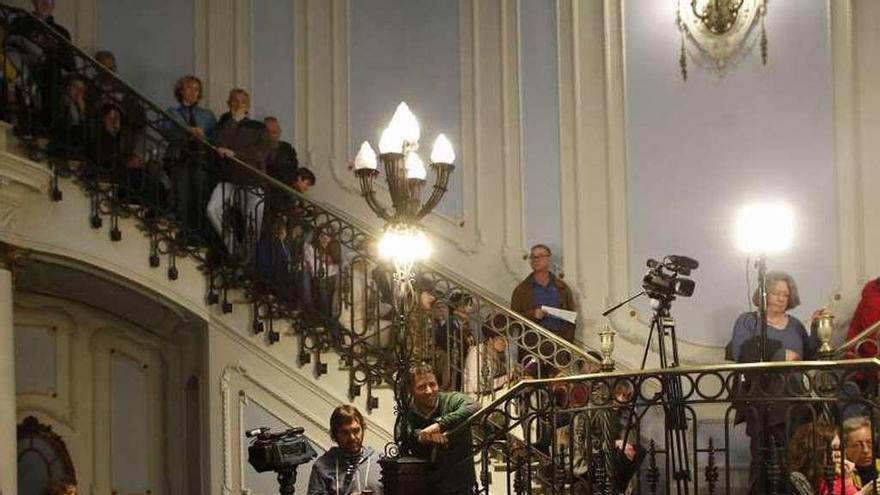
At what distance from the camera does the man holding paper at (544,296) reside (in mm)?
10766

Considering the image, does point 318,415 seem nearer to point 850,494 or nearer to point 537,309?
point 537,309

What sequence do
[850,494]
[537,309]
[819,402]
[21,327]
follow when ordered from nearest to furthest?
[819,402], [850,494], [537,309], [21,327]

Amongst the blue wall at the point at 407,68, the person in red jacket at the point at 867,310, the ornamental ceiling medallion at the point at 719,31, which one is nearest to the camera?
the person in red jacket at the point at 867,310

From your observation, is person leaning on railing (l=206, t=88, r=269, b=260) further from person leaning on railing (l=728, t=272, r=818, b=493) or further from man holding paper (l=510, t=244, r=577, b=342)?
person leaning on railing (l=728, t=272, r=818, b=493)

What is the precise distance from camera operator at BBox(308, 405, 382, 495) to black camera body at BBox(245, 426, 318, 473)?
0.74ft

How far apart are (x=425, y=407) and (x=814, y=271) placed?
185 inches

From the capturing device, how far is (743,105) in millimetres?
11477

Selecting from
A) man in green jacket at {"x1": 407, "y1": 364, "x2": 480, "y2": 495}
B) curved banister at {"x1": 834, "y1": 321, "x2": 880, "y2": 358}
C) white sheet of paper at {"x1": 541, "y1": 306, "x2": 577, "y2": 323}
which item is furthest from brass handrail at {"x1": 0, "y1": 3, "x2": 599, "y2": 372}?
man in green jacket at {"x1": 407, "y1": 364, "x2": 480, "y2": 495}

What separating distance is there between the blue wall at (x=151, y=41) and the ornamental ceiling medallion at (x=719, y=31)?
4328 millimetres

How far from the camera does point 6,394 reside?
31.5ft

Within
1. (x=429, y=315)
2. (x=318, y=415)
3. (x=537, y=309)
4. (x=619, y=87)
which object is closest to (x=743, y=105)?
(x=619, y=87)

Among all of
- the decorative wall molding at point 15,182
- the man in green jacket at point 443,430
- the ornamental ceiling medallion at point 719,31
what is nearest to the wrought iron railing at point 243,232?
the decorative wall molding at point 15,182

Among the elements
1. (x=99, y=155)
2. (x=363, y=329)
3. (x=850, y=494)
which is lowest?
(x=850, y=494)

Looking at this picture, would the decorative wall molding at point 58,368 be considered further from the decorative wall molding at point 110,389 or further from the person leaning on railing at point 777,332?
the person leaning on railing at point 777,332
